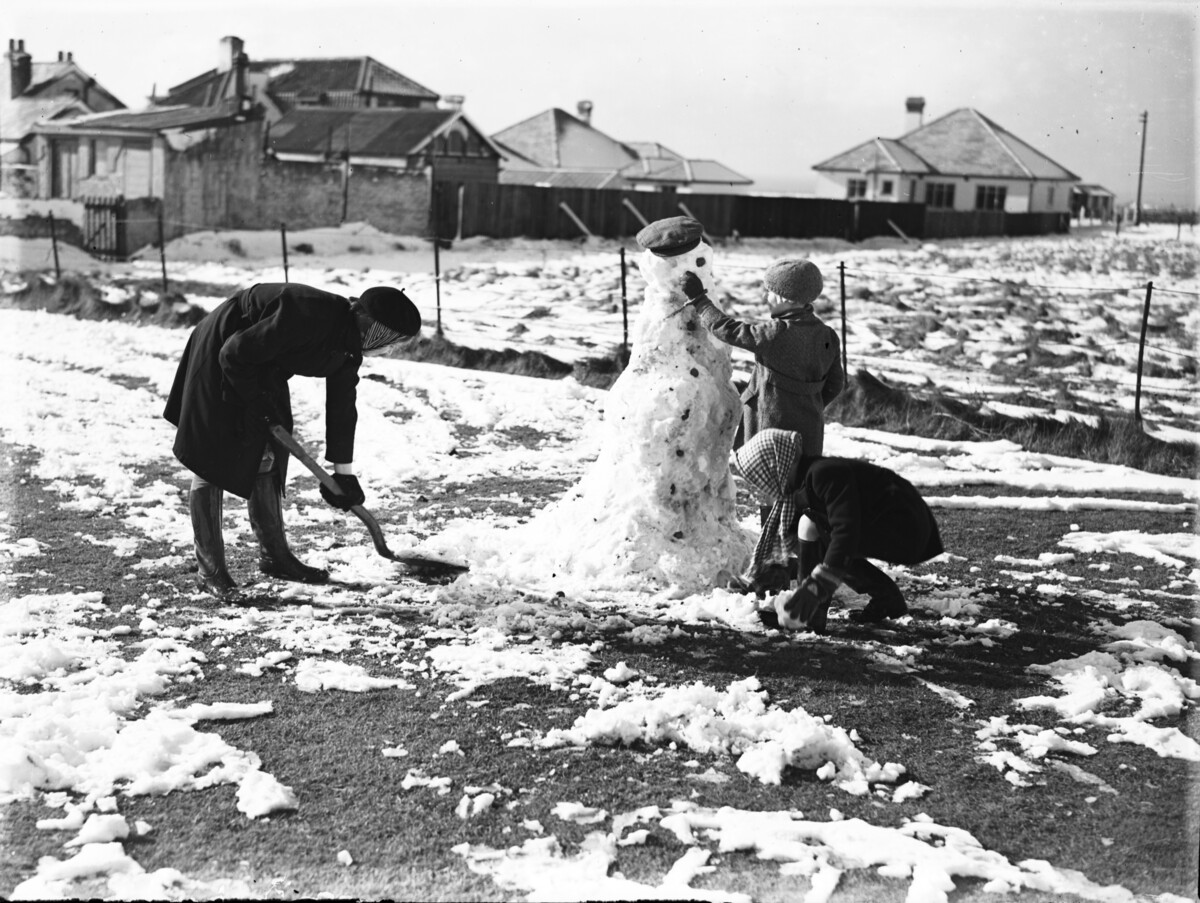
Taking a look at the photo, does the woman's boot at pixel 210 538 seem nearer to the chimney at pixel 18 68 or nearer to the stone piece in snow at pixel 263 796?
the stone piece in snow at pixel 263 796

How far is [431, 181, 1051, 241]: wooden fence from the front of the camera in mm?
32094

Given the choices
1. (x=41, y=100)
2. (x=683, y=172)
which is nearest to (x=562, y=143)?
(x=683, y=172)

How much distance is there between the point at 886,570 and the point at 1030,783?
2.55 metres

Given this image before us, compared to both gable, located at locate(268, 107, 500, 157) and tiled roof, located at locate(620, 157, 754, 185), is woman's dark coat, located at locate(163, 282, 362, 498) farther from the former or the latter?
tiled roof, located at locate(620, 157, 754, 185)

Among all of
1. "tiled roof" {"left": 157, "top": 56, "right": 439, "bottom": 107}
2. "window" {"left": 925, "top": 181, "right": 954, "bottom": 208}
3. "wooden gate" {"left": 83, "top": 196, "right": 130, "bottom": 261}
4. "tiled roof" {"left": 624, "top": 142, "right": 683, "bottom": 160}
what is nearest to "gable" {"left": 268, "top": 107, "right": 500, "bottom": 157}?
"tiled roof" {"left": 157, "top": 56, "right": 439, "bottom": 107}

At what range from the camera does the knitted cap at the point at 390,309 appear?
5.69m

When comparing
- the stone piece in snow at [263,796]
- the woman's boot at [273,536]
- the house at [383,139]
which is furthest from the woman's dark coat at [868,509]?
the house at [383,139]

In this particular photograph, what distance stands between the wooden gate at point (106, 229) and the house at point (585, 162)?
18604 millimetres

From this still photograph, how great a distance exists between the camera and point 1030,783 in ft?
14.0

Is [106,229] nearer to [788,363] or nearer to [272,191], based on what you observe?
[272,191]

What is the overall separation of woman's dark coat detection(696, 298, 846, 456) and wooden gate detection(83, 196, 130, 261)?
Answer: 25.9m

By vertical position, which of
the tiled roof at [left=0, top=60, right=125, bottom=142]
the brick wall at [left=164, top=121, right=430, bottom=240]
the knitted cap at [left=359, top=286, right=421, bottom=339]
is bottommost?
the knitted cap at [left=359, top=286, right=421, bottom=339]

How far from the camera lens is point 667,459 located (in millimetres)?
6129

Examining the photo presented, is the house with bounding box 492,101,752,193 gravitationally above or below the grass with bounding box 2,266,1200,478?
above
